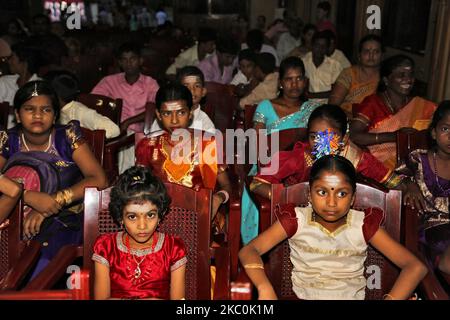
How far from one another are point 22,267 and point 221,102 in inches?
98.9

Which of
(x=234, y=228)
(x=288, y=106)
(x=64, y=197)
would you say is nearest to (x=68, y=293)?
(x=64, y=197)

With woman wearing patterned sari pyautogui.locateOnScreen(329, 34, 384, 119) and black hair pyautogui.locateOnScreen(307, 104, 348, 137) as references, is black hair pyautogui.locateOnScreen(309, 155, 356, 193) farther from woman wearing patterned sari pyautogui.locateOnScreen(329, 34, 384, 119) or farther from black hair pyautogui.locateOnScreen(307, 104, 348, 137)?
woman wearing patterned sari pyautogui.locateOnScreen(329, 34, 384, 119)

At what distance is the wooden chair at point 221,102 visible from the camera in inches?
169

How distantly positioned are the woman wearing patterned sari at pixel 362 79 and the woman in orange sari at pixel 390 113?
69 cm

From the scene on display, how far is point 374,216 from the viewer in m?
2.07

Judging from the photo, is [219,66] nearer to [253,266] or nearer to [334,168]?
[334,168]

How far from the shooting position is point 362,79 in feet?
14.1

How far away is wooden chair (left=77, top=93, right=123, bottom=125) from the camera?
382 centimetres

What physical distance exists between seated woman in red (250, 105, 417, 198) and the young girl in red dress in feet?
2.17

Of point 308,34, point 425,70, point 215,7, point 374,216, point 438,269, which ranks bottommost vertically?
point 438,269
